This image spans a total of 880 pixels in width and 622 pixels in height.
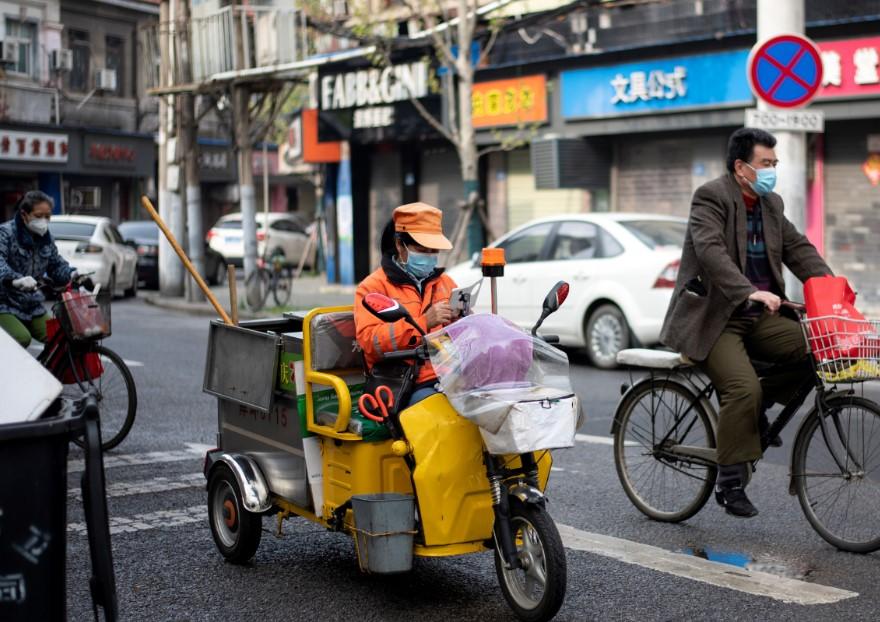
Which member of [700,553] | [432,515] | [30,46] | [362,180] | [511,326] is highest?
[30,46]

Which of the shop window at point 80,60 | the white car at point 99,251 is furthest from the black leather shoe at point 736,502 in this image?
the shop window at point 80,60

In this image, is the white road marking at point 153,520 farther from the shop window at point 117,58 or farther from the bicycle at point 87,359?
the shop window at point 117,58

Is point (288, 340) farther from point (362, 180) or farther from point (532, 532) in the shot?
point (362, 180)

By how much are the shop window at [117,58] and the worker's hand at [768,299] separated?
39.7m

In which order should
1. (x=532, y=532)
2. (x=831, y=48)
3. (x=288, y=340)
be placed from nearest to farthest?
(x=532, y=532)
(x=288, y=340)
(x=831, y=48)

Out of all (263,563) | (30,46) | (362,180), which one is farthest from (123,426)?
(30,46)

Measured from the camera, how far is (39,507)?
3.70 m

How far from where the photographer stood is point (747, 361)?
6.29 m

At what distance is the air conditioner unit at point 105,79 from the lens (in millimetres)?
41916

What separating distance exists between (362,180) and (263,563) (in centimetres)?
2240

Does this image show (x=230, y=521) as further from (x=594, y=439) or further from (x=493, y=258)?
(x=594, y=439)

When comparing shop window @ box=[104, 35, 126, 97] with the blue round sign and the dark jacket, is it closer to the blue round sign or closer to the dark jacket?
the blue round sign

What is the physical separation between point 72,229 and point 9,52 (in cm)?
1487

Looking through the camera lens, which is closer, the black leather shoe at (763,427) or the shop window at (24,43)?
the black leather shoe at (763,427)
